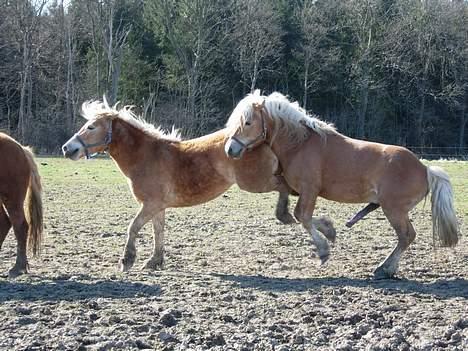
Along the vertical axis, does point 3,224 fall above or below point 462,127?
below

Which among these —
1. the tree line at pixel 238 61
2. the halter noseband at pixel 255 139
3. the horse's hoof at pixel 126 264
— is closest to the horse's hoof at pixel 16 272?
the horse's hoof at pixel 126 264

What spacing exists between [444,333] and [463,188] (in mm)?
14894

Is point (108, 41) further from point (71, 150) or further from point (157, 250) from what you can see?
point (157, 250)

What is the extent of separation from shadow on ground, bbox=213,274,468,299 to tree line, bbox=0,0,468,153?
31.3 m

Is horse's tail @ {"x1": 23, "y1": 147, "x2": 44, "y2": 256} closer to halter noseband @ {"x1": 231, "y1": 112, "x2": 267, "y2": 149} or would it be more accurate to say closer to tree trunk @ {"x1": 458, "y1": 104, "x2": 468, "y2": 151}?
halter noseband @ {"x1": 231, "y1": 112, "x2": 267, "y2": 149}

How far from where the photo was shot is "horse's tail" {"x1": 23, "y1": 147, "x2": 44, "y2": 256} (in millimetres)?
8555

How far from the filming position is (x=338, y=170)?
26.7ft

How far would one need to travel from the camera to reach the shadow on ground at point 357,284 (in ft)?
23.1

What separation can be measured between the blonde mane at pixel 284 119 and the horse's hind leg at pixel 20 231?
108 inches

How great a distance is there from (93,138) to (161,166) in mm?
966

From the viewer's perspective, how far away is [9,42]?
37719 millimetres

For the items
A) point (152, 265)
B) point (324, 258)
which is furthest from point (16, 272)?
point (324, 258)

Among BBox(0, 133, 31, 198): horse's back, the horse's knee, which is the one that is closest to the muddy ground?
the horse's knee

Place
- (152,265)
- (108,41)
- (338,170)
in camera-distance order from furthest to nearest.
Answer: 1. (108,41)
2. (152,265)
3. (338,170)
